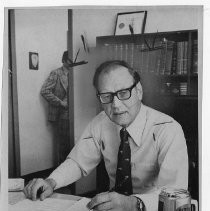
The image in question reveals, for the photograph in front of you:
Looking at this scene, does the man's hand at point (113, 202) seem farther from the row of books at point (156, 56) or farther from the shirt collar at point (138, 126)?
the row of books at point (156, 56)

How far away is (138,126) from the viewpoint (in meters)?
1.66

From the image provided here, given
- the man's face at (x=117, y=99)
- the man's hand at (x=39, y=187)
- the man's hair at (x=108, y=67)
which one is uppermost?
the man's hair at (x=108, y=67)

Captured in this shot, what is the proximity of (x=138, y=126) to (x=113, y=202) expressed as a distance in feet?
1.19

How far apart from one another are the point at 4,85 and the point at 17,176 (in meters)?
0.44

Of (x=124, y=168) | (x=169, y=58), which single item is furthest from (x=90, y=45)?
(x=124, y=168)

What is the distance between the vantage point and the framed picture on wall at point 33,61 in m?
1.72

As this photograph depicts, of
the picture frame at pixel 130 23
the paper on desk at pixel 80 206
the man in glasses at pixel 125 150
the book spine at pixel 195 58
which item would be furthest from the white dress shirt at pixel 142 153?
the picture frame at pixel 130 23

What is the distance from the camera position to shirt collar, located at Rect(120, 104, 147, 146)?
166 centimetres

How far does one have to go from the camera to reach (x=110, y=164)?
1.70 metres

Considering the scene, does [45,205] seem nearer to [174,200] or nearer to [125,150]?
[125,150]

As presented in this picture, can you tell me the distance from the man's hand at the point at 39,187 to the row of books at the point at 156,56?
0.65 meters

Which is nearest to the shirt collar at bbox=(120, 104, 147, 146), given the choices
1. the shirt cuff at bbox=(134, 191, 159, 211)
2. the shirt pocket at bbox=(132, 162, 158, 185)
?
the shirt pocket at bbox=(132, 162, 158, 185)
